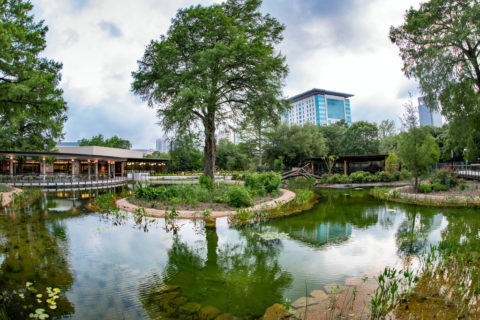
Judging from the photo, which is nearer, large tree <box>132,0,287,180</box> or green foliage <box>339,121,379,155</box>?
large tree <box>132,0,287,180</box>

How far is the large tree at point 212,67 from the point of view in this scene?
13.6 meters

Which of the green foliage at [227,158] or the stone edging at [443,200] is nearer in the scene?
the stone edging at [443,200]

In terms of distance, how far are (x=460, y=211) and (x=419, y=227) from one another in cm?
391

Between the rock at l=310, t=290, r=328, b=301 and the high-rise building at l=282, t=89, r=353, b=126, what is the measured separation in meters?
139

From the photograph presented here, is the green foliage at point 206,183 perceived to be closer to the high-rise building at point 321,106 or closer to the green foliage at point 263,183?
the green foliage at point 263,183

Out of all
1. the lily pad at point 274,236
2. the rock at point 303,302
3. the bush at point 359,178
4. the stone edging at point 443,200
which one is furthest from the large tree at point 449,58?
the rock at point 303,302

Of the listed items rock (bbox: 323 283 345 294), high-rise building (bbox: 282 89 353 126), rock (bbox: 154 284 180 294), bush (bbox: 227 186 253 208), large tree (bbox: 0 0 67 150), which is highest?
high-rise building (bbox: 282 89 353 126)

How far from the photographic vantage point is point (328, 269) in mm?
4930

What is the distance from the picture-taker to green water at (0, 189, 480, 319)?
380 centimetres

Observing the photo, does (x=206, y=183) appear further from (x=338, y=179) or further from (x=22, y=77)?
(x=338, y=179)

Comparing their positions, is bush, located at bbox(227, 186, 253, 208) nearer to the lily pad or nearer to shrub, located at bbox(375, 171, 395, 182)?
the lily pad

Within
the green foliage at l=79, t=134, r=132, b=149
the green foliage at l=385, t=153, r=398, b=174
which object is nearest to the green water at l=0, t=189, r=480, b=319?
the green foliage at l=385, t=153, r=398, b=174

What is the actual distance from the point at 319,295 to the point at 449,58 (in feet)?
54.0

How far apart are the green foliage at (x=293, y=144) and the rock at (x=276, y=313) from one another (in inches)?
1261
